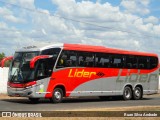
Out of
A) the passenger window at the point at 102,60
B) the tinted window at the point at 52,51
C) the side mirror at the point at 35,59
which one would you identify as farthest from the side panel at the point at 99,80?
the side mirror at the point at 35,59

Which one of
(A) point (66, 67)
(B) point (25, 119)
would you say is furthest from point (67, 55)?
(B) point (25, 119)

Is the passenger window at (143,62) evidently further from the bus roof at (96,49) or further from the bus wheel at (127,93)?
the bus wheel at (127,93)

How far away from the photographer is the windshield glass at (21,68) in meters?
24.0

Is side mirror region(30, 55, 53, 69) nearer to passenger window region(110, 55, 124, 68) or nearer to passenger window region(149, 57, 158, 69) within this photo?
passenger window region(110, 55, 124, 68)

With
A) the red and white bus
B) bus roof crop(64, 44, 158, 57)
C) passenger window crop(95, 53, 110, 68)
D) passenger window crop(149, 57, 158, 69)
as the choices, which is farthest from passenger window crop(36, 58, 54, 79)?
passenger window crop(149, 57, 158, 69)

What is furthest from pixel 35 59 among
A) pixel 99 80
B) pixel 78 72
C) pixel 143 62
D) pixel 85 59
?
pixel 143 62

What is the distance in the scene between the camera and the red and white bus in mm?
24125

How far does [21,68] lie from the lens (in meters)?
24.4

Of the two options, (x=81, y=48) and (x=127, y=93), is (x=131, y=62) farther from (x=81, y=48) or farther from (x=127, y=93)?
(x=81, y=48)

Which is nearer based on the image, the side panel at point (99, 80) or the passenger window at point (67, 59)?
the passenger window at point (67, 59)

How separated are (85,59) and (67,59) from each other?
1.70m

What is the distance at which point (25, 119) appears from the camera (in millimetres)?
14742

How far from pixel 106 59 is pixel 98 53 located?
98cm

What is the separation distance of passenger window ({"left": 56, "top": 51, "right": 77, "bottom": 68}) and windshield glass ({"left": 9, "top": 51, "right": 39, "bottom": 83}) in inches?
61.3
